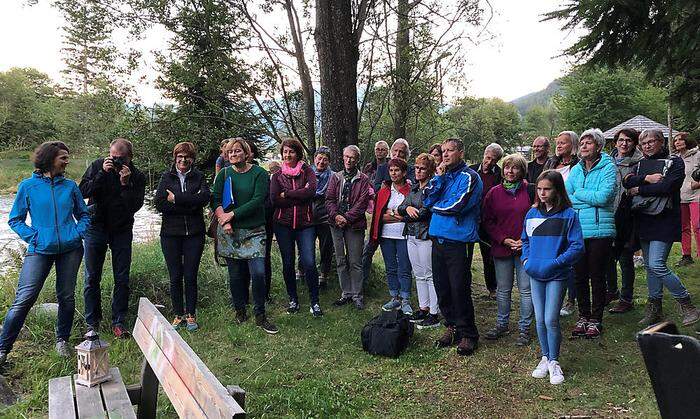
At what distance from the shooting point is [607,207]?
14.8ft

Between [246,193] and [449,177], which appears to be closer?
[449,177]

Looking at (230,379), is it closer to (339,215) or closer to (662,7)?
(339,215)

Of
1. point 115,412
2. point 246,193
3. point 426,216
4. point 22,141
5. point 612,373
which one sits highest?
point 22,141

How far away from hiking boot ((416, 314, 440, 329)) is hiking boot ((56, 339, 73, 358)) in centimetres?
333

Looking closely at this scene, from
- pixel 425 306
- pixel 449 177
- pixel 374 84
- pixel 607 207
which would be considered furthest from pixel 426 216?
pixel 374 84

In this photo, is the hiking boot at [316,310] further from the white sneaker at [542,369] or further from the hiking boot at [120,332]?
the white sneaker at [542,369]

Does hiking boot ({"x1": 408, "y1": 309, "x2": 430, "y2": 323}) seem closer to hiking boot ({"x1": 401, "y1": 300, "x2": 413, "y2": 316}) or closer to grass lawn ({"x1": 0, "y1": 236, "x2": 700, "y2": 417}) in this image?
hiking boot ({"x1": 401, "y1": 300, "x2": 413, "y2": 316})

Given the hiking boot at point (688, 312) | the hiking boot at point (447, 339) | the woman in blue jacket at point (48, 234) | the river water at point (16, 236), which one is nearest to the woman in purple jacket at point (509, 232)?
the hiking boot at point (447, 339)

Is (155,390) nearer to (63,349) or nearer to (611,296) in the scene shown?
(63,349)

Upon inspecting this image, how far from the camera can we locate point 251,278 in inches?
210

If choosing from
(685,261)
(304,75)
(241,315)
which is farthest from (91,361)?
(685,261)

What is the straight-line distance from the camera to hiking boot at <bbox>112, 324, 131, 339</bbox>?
4957 millimetres

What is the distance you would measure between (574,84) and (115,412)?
148 ft

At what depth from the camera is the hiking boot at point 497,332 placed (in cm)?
485
